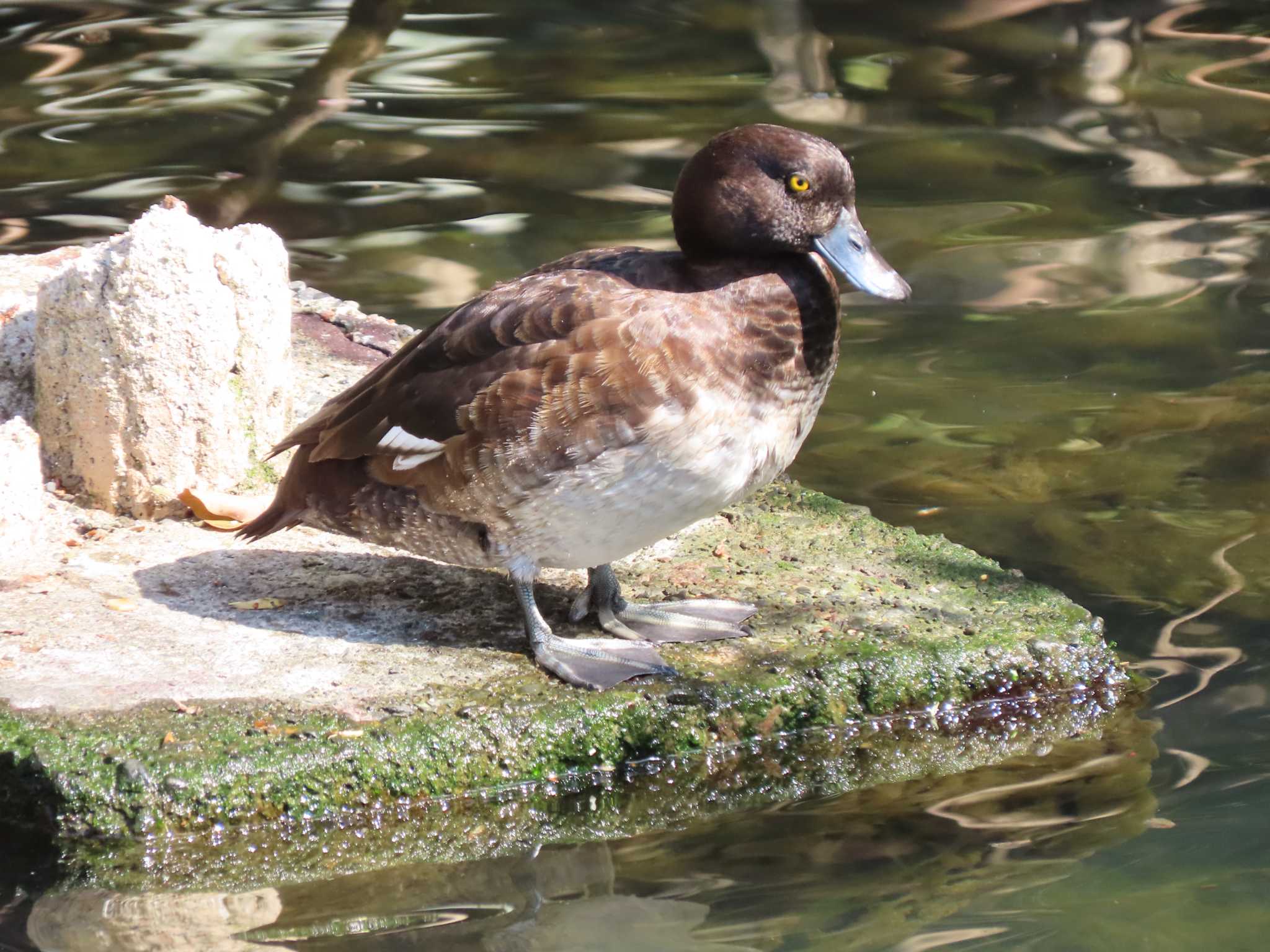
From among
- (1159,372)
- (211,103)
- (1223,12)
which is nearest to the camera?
(1159,372)

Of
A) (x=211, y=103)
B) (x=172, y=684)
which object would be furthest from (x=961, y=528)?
(x=211, y=103)

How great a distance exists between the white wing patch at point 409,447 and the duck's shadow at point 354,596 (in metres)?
0.44

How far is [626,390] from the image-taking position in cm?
371

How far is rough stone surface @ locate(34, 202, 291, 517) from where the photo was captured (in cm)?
457

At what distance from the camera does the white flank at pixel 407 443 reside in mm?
3977

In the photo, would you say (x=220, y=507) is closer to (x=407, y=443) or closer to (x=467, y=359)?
(x=407, y=443)

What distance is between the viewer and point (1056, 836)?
3.50 metres

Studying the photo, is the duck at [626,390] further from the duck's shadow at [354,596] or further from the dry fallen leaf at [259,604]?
the dry fallen leaf at [259,604]

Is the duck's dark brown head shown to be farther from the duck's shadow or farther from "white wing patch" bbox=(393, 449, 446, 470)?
the duck's shadow

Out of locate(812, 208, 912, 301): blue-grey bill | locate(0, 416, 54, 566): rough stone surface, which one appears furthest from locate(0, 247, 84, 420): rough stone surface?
locate(812, 208, 912, 301): blue-grey bill

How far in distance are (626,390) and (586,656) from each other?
2.30 ft

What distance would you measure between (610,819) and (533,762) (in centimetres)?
22

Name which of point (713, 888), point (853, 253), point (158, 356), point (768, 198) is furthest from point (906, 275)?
point (713, 888)

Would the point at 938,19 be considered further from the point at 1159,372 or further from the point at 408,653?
the point at 408,653
